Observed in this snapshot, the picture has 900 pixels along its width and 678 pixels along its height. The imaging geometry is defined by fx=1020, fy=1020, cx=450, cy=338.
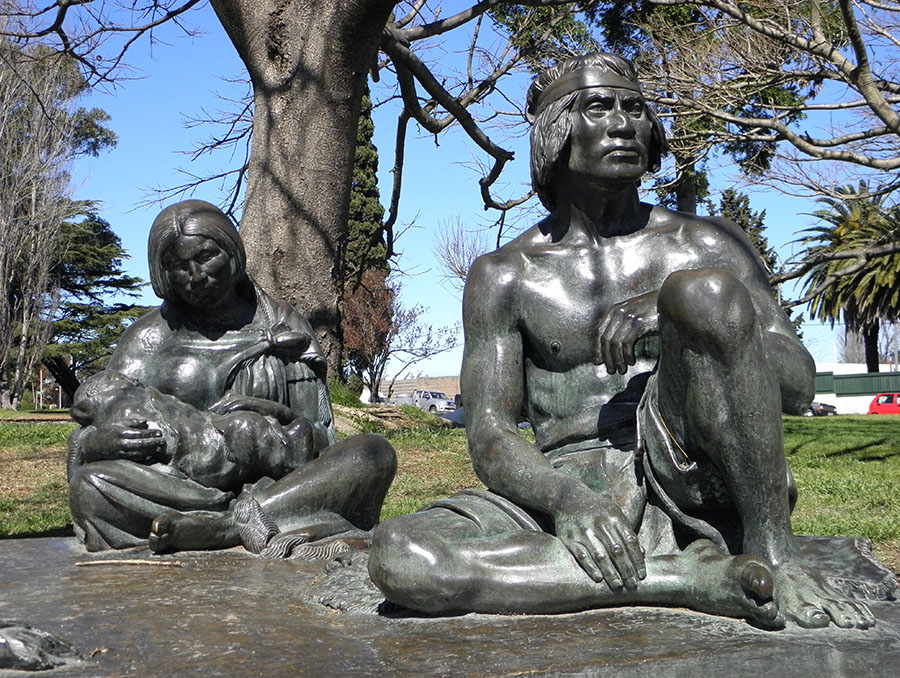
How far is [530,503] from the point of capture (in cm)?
315

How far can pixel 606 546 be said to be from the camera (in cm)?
288

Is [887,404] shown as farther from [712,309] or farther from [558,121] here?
[712,309]

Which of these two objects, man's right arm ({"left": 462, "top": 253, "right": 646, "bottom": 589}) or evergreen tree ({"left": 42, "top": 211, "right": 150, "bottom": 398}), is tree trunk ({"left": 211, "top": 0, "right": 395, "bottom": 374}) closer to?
man's right arm ({"left": 462, "top": 253, "right": 646, "bottom": 589})

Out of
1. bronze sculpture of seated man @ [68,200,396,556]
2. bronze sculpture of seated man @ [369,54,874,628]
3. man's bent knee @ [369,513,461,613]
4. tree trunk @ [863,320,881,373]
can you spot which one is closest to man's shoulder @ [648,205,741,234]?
bronze sculpture of seated man @ [369,54,874,628]

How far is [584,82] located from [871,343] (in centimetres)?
4113

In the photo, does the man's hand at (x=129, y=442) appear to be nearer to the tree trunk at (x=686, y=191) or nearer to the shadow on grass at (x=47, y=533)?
the shadow on grass at (x=47, y=533)

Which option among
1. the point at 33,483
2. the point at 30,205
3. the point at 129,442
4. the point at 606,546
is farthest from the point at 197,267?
the point at 30,205

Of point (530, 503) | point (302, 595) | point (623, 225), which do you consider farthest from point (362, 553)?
point (623, 225)

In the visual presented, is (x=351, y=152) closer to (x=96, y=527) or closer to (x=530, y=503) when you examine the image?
(x=96, y=527)

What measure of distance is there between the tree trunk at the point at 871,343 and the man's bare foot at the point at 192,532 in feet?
120

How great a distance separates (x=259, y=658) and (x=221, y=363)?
2452mm

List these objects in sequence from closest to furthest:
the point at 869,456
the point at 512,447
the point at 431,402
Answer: the point at 512,447, the point at 869,456, the point at 431,402

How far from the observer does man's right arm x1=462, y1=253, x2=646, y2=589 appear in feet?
9.50

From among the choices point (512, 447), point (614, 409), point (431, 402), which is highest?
point (614, 409)
